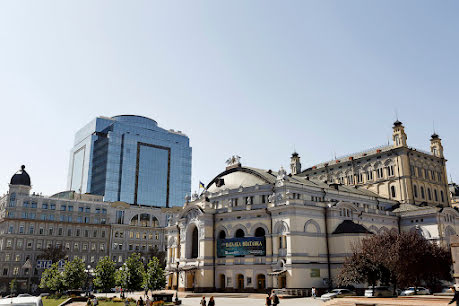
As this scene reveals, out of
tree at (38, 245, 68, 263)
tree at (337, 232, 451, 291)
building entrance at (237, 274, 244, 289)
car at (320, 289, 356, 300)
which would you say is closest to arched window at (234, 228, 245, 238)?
building entrance at (237, 274, 244, 289)

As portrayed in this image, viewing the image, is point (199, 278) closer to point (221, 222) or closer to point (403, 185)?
point (221, 222)

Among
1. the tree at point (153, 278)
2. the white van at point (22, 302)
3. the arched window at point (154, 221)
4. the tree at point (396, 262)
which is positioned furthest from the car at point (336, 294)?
the arched window at point (154, 221)

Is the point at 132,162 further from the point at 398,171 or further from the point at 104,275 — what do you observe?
the point at 104,275

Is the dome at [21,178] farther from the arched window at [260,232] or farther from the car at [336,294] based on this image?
the car at [336,294]

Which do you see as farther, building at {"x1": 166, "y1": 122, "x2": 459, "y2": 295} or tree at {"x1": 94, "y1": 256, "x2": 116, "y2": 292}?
building at {"x1": 166, "y1": 122, "x2": 459, "y2": 295}

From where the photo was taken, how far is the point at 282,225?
2544 inches

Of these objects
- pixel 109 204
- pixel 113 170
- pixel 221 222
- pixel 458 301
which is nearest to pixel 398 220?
pixel 221 222

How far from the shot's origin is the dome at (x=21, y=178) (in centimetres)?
9900

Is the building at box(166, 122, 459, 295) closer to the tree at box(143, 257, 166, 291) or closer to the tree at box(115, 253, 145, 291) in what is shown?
the tree at box(143, 257, 166, 291)

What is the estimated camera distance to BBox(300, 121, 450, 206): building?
88438mm

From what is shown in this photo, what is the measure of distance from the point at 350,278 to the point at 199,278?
27.0 meters

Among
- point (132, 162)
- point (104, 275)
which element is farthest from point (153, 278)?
point (132, 162)

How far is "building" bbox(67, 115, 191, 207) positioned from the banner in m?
102

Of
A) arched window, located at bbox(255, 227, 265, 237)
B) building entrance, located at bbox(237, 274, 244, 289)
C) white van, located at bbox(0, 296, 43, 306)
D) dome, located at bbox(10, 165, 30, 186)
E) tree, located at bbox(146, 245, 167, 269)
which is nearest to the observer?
white van, located at bbox(0, 296, 43, 306)
